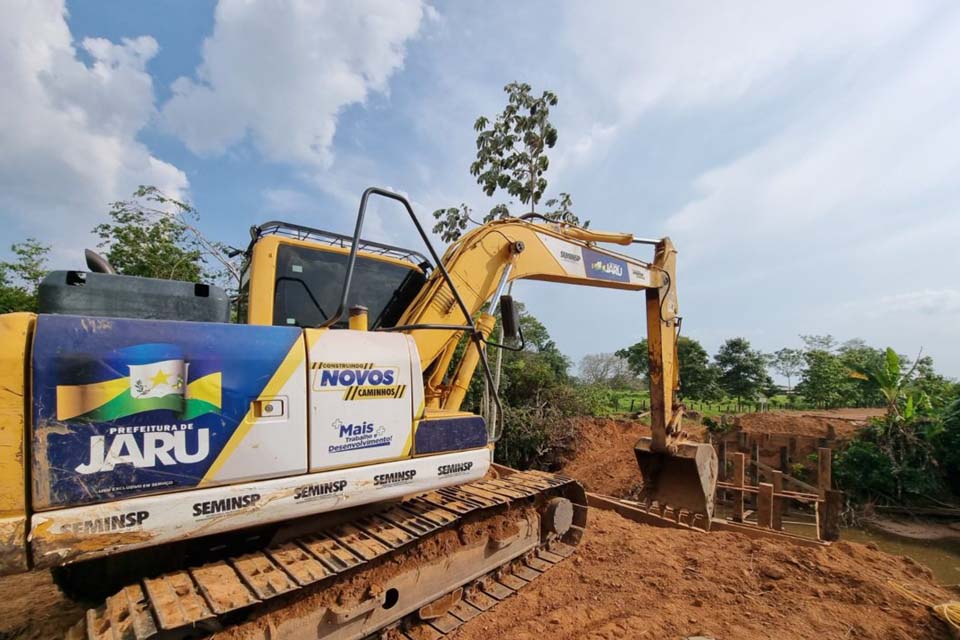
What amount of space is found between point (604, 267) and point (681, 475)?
2914 mm

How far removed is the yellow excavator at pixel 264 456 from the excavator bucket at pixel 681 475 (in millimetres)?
2402

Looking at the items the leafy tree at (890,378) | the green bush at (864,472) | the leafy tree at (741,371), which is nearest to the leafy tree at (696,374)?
the leafy tree at (741,371)

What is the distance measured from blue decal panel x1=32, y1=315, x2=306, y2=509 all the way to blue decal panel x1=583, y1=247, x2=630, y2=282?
3.80 m

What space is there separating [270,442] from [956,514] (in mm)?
13706

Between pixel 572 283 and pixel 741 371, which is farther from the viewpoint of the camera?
pixel 741 371

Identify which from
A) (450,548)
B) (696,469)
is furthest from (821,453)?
(450,548)

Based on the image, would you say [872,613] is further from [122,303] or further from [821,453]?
[122,303]

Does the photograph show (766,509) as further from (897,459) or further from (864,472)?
(897,459)

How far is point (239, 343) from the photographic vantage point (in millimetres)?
2326

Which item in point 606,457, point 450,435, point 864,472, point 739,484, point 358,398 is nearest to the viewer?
point 358,398

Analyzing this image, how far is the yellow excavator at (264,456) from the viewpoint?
1880 mm

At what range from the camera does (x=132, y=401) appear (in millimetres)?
2010

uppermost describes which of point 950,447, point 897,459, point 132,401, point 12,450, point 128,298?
point 128,298

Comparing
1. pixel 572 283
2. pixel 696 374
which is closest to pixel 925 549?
pixel 572 283
